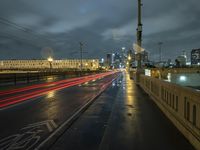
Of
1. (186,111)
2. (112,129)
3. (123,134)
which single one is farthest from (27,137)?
(186,111)

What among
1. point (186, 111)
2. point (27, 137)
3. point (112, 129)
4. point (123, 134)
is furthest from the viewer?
point (112, 129)

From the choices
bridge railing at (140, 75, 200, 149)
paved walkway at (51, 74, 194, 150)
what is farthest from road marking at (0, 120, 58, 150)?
bridge railing at (140, 75, 200, 149)

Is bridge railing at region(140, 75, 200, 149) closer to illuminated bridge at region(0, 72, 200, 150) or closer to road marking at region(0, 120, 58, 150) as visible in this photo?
illuminated bridge at region(0, 72, 200, 150)

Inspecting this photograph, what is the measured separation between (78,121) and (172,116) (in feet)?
10.8

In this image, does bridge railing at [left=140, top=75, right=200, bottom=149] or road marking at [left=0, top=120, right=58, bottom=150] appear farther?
road marking at [left=0, top=120, right=58, bottom=150]

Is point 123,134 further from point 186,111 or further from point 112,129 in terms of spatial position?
point 186,111

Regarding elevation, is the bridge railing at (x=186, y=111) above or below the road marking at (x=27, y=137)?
above

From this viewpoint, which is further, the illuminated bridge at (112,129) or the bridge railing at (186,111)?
the illuminated bridge at (112,129)

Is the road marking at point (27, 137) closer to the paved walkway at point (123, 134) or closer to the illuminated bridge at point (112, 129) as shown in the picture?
the illuminated bridge at point (112, 129)

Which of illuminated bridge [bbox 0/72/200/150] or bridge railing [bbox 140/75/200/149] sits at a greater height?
bridge railing [bbox 140/75/200/149]

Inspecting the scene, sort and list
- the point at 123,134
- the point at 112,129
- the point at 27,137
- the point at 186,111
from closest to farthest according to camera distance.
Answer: the point at 186,111 → the point at 27,137 → the point at 123,134 → the point at 112,129

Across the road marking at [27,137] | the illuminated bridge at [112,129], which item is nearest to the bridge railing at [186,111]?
the illuminated bridge at [112,129]

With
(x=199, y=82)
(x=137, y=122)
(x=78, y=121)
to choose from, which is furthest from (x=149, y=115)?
(x=199, y=82)

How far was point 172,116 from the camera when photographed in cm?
1016
